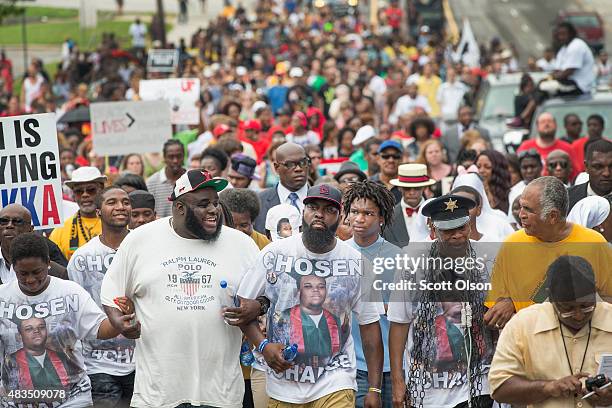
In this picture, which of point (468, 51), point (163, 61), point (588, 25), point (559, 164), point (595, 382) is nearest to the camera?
point (595, 382)

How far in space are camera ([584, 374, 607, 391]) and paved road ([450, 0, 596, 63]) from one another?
4299 cm

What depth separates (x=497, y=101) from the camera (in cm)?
2209

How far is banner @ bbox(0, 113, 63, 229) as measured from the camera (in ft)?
36.8

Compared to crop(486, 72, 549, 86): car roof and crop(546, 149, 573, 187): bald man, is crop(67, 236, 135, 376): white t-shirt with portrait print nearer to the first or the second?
crop(546, 149, 573, 187): bald man

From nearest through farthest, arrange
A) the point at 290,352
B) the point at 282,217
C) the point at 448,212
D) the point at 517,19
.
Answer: the point at 290,352, the point at 448,212, the point at 282,217, the point at 517,19

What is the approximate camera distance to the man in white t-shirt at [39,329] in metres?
8.59

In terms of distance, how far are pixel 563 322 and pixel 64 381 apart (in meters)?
3.17

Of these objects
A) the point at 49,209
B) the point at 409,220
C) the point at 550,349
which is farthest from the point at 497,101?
the point at 550,349

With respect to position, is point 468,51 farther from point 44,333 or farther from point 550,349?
point 550,349

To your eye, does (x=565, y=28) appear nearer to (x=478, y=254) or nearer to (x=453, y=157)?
(x=453, y=157)

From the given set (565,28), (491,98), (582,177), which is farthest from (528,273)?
(491,98)

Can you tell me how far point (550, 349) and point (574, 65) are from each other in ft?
43.7

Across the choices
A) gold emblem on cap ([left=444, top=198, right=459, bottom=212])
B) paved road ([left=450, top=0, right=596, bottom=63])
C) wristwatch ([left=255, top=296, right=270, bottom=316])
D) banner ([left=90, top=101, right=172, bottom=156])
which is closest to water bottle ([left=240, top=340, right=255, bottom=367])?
wristwatch ([left=255, top=296, right=270, bottom=316])

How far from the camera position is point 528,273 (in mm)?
8180
